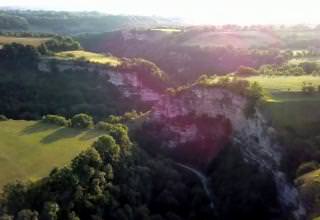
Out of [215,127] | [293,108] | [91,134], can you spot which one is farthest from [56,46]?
[293,108]

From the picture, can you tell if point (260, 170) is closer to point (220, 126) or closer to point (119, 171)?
point (220, 126)

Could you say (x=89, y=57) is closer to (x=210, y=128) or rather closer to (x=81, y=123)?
(x=81, y=123)

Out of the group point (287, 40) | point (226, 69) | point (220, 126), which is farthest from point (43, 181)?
point (287, 40)

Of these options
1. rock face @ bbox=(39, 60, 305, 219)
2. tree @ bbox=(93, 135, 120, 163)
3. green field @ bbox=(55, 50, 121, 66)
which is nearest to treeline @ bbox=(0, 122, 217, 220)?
tree @ bbox=(93, 135, 120, 163)

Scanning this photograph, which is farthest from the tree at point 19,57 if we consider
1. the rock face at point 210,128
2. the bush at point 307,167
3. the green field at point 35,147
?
the bush at point 307,167

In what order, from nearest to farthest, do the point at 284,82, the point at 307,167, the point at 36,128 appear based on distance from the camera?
the point at 307,167 → the point at 36,128 → the point at 284,82

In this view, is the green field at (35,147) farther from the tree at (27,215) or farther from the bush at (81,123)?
the tree at (27,215)
